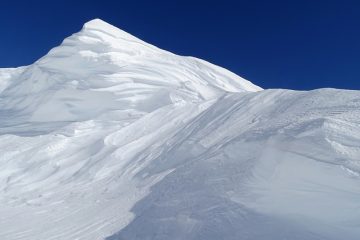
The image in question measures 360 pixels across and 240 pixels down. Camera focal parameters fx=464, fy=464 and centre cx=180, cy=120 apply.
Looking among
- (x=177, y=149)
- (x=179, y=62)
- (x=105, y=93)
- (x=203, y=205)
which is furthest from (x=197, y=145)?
(x=179, y=62)

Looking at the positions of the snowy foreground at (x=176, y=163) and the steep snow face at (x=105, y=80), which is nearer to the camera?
the snowy foreground at (x=176, y=163)

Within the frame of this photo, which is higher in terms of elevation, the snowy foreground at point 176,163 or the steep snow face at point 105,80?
the steep snow face at point 105,80

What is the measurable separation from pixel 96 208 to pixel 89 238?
198 centimetres

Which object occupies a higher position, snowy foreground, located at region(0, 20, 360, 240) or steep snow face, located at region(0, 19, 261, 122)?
steep snow face, located at region(0, 19, 261, 122)

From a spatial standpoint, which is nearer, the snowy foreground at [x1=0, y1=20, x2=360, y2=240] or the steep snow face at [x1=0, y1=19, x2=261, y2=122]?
the snowy foreground at [x1=0, y1=20, x2=360, y2=240]

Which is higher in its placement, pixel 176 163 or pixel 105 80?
pixel 105 80

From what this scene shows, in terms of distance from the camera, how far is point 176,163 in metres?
13.5

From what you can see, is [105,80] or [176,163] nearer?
[176,163]

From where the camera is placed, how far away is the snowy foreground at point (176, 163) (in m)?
8.75

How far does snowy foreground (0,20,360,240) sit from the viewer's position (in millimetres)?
8750

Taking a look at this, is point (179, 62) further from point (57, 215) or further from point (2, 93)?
point (57, 215)

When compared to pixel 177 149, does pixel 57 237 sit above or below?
below

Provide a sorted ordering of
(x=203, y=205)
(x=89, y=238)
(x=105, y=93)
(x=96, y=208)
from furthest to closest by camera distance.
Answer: (x=105, y=93) → (x=96, y=208) → (x=89, y=238) → (x=203, y=205)

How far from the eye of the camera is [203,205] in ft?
32.8
